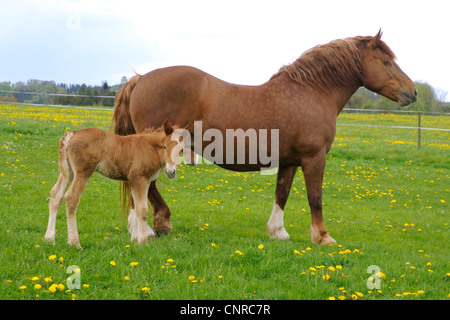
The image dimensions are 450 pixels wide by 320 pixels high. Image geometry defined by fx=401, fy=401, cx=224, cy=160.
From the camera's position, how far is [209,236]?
238 inches

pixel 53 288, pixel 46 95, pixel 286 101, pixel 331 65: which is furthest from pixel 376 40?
pixel 46 95

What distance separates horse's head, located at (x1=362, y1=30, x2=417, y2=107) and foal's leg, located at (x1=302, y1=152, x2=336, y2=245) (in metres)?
1.65

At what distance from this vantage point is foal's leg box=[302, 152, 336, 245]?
5.88m

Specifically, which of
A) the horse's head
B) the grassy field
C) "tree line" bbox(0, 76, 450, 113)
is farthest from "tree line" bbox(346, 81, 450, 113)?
the horse's head

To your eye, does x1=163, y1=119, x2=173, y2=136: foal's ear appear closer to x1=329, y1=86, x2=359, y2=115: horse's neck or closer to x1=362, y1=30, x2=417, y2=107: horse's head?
x1=329, y1=86, x2=359, y2=115: horse's neck

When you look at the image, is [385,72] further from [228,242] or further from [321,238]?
[228,242]

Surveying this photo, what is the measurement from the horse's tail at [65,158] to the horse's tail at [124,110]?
1470 millimetres

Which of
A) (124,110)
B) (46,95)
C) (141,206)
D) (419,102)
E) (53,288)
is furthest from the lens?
(419,102)

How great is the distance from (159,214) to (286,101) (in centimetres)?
255

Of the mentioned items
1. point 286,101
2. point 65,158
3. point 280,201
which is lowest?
point 280,201

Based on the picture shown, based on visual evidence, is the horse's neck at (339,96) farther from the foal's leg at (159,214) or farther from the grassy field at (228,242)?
the foal's leg at (159,214)

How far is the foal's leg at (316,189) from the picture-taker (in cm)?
588

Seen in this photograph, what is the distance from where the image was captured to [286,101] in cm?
596

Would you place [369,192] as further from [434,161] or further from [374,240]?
[434,161]
